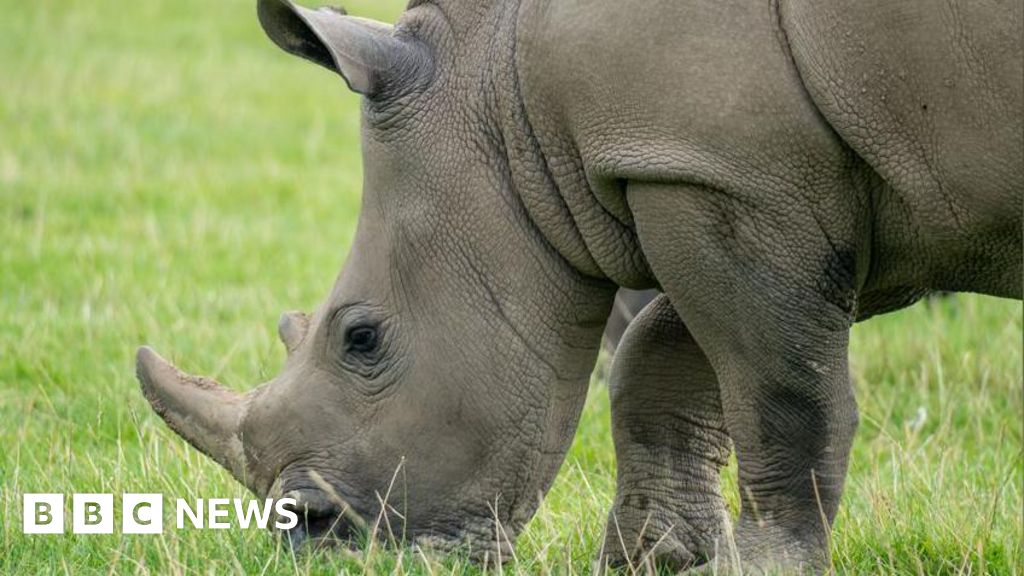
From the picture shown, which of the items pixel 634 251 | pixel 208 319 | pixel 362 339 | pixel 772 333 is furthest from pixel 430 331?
pixel 208 319

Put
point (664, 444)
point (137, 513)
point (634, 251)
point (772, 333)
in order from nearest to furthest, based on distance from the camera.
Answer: point (772, 333), point (634, 251), point (664, 444), point (137, 513)

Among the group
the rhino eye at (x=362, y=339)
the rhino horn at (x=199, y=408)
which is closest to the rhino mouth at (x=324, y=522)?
the rhino horn at (x=199, y=408)

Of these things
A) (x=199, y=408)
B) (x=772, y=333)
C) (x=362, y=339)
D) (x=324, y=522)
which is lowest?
(x=324, y=522)

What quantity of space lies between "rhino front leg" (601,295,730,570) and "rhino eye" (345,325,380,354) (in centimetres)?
75

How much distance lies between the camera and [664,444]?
5.36 meters

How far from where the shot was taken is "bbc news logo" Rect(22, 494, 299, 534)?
5344 mm

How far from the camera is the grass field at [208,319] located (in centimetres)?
526

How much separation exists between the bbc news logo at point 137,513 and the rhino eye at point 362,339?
0.49m

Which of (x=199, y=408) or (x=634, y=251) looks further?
(x=199, y=408)

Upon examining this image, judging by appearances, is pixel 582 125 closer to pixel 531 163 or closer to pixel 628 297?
pixel 531 163

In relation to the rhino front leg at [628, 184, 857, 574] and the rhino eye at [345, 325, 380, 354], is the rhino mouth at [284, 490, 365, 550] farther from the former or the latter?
the rhino front leg at [628, 184, 857, 574]

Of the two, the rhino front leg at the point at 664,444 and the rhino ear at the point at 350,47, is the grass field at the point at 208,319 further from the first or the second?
the rhino ear at the point at 350,47

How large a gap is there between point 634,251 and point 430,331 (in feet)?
1.93

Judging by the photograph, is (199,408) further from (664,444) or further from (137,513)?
(664,444)
